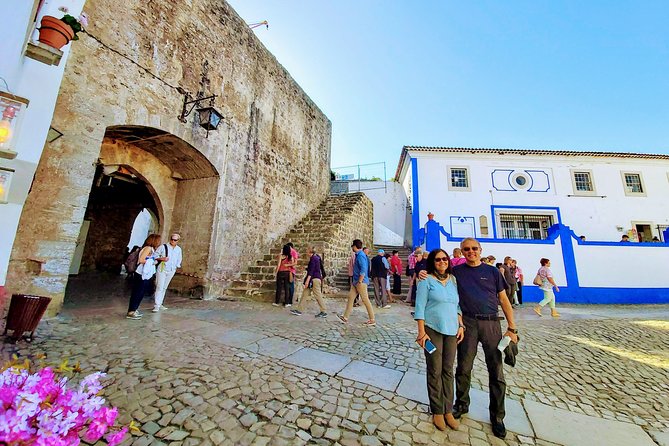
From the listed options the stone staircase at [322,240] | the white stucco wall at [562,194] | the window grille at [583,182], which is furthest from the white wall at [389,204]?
the window grille at [583,182]

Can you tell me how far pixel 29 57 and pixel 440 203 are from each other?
1355cm

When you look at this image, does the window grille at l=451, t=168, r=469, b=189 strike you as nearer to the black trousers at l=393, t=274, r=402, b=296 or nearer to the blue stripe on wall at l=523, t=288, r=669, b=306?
the blue stripe on wall at l=523, t=288, r=669, b=306

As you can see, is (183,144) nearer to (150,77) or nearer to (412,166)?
(150,77)

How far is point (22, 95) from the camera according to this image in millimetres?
3324

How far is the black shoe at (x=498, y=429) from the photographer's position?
7.04ft

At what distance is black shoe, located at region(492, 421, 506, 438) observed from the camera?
215 cm

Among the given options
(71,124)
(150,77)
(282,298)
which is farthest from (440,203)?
(71,124)

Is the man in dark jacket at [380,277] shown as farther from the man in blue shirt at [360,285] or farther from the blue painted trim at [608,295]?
the blue painted trim at [608,295]

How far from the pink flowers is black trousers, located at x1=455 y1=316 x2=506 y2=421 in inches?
94.2

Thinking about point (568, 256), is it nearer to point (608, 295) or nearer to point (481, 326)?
point (608, 295)

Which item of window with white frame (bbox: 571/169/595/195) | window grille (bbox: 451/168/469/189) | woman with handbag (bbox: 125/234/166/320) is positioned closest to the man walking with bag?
woman with handbag (bbox: 125/234/166/320)

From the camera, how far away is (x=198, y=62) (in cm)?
684

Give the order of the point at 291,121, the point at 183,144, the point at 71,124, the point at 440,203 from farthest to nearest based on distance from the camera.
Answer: the point at 440,203 < the point at 291,121 < the point at 183,144 < the point at 71,124

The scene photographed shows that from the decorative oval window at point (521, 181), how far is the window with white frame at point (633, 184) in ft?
15.7
